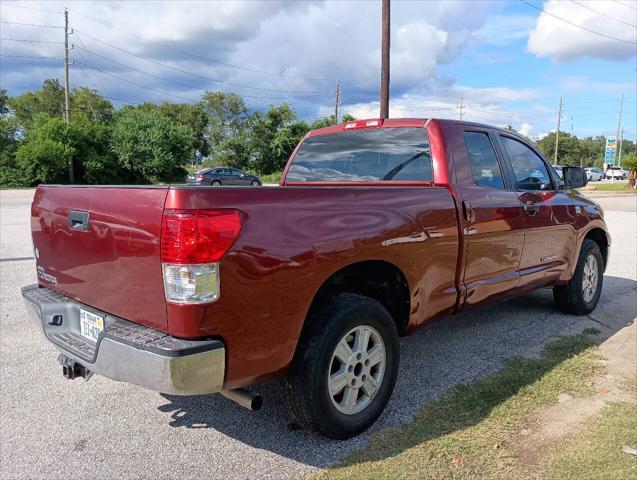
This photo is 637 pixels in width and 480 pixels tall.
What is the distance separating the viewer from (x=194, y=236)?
228 cm

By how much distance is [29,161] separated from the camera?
36.6 meters

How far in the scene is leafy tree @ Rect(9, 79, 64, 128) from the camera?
6119 centimetres

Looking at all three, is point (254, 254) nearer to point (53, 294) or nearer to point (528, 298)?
point (53, 294)

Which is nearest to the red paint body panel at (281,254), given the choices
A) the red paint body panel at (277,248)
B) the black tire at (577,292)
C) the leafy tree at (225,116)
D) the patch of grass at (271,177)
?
the red paint body panel at (277,248)

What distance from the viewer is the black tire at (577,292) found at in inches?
212

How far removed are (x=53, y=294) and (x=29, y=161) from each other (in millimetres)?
38724

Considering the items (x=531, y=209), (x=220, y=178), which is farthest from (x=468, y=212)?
(x=220, y=178)

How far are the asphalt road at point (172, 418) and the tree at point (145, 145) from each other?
40.1 meters

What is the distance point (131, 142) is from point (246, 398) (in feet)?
143

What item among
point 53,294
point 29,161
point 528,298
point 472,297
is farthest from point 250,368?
point 29,161

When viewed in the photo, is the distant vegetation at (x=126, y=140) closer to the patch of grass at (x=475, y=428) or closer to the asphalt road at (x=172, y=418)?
the asphalt road at (x=172, y=418)

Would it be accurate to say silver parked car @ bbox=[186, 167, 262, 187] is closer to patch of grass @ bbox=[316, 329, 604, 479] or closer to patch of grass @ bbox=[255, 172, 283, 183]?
patch of grass @ bbox=[255, 172, 283, 183]

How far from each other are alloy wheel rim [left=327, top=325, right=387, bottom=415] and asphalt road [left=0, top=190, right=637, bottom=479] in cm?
23

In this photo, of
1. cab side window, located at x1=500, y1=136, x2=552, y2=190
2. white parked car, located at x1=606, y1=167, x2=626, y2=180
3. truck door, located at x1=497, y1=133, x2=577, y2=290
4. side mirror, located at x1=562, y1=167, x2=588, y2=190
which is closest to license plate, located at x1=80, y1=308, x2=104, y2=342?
truck door, located at x1=497, y1=133, x2=577, y2=290
